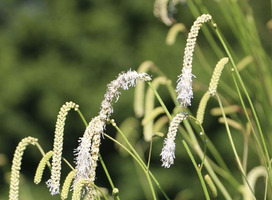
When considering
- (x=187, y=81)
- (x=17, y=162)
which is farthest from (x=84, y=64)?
(x=187, y=81)

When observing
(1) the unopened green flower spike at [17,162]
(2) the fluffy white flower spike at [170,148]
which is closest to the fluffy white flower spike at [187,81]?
(2) the fluffy white flower spike at [170,148]

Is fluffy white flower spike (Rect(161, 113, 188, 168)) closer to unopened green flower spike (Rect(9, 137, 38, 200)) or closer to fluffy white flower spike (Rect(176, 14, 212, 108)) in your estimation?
fluffy white flower spike (Rect(176, 14, 212, 108))

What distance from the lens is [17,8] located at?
1528 cm

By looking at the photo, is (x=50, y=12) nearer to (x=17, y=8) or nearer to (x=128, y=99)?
(x=17, y=8)

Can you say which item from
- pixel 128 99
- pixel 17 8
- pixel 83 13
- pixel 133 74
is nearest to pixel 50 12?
pixel 83 13

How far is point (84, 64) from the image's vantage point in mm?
13172

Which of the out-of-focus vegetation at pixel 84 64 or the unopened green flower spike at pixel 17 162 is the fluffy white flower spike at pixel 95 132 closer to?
the unopened green flower spike at pixel 17 162

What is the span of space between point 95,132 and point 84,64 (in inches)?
485

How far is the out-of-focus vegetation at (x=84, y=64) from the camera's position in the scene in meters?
11.6

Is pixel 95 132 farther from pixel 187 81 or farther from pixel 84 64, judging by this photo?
pixel 84 64

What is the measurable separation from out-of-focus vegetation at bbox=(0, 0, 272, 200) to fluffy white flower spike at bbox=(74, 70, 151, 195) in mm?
9949

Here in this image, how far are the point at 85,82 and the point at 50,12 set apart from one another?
219cm

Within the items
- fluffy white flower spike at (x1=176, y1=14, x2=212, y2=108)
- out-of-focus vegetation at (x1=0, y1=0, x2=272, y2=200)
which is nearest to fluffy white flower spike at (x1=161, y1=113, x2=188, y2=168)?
fluffy white flower spike at (x1=176, y1=14, x2=212, y2=108)

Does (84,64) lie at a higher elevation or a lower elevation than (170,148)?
higher
